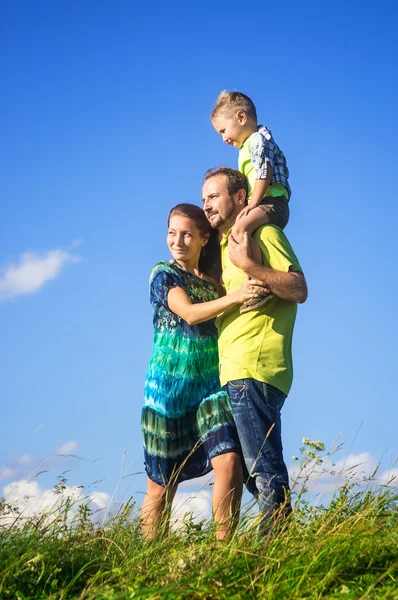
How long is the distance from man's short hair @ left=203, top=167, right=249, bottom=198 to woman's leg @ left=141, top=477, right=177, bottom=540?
6.99 feet

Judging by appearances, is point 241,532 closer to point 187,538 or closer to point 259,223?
point 187,538

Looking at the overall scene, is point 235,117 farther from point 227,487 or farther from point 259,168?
point 227,487

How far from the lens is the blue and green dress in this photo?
549cm

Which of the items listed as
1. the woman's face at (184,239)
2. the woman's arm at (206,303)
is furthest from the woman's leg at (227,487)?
the woman's face at (184,239)

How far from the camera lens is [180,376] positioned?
5488mm

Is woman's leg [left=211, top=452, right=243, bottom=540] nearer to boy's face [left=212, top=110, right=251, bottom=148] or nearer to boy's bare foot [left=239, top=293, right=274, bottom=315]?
boy's bare foot [left=239, top=293, right=274, bottom=315]

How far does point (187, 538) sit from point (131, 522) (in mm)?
529

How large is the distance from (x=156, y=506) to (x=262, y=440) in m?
1.02

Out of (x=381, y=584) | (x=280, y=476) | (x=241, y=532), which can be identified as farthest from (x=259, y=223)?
(x=381, y=584)

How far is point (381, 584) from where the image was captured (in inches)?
168

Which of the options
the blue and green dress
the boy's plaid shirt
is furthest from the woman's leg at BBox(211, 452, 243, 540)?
the boy's plaid shirt

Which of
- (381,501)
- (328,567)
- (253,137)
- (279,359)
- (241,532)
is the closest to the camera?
(328,567)

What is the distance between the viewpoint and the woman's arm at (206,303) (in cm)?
507

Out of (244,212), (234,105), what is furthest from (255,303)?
(234,105)
